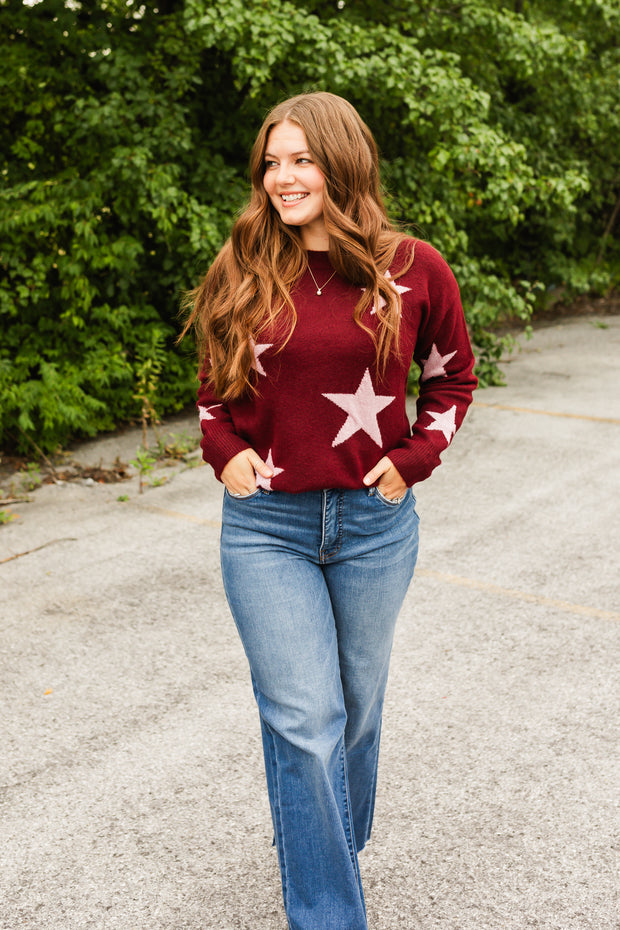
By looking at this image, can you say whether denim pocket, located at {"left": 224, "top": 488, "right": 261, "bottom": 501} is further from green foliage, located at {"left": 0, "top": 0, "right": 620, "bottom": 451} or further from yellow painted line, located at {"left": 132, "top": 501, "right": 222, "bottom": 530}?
green foliage, located at {"left": 0, "top": 0, "right": 620, "bottom": 451}

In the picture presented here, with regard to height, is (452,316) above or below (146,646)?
above

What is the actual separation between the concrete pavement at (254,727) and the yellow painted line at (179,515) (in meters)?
0.02

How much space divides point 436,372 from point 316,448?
452 mm

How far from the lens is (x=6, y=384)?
22.1 feet

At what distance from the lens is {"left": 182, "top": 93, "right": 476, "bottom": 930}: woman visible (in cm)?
212

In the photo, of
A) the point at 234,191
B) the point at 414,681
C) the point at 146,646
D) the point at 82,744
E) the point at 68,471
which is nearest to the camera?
the point at 82,744

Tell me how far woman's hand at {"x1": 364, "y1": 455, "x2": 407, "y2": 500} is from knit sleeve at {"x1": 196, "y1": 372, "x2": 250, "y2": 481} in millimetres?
314

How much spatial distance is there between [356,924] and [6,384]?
5.35 metres

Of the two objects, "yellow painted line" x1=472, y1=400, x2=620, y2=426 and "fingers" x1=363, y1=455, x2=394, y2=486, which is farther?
"yellow painted line" x1=472, y1=400, x2=620, y2=426

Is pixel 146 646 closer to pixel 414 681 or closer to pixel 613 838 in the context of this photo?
pixel 414 681

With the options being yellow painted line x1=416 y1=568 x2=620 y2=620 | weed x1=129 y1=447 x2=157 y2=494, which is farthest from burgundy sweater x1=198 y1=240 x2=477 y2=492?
weed x1=129 y1=447 x2=157 y2=494

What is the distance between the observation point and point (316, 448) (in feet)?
7.02

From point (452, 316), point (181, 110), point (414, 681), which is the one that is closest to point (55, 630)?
point (414, 681)

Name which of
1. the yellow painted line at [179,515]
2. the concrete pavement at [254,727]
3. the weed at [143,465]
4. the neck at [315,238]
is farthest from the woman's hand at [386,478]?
the weed at [143,465]
